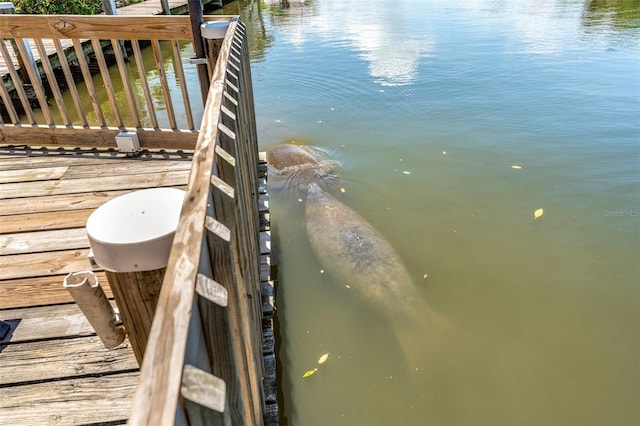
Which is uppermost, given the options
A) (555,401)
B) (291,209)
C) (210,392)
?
(210,392)

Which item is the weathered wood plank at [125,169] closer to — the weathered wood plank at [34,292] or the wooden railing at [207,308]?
the weathered wood plank at [34,292]

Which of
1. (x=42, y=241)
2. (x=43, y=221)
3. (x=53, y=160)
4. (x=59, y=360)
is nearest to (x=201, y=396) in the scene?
(x=59, y=360)

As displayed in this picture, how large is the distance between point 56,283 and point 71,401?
3.44ft

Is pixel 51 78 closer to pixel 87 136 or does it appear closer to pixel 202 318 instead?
pixel 87 136

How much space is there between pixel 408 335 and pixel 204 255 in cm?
335

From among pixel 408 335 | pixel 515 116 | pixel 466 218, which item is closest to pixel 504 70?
pixel 515 116

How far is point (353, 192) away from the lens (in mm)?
6691

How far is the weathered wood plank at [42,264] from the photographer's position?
3005mm

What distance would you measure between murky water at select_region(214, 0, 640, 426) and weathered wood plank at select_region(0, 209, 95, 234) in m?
2.17

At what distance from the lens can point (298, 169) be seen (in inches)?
277

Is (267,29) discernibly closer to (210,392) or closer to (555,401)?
(555,401)

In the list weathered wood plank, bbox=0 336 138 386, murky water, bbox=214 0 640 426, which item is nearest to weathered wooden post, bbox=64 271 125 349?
weathered wood plank, bbox=0 336 138 386

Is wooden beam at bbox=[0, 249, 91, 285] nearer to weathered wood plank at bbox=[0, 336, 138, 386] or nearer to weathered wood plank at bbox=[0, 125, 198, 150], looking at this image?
weathered wood plank at bbox=[0, 336, 138, 386]

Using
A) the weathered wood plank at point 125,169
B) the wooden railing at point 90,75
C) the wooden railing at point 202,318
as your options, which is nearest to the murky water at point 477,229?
the weathered wood plank at point 125,169
